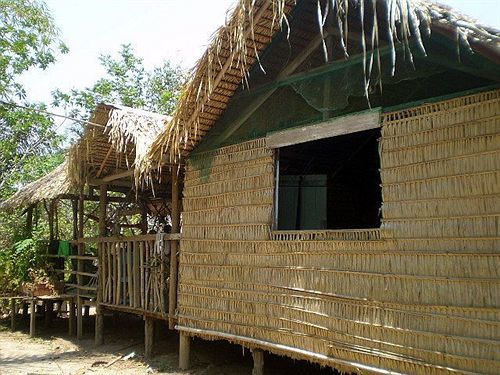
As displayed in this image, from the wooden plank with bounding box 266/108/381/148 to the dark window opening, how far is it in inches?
42.7

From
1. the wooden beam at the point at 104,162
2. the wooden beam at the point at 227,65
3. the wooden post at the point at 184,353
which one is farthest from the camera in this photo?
the wooden beam at the point at 104,162

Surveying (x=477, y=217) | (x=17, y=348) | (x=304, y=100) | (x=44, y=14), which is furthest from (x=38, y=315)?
(x=477, y=217)

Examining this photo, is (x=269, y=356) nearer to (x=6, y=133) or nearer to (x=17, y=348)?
(x=17, y=348)

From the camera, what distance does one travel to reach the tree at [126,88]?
54.2ft

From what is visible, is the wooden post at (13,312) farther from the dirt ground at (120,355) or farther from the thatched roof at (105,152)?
the thatched roof at (105,152)

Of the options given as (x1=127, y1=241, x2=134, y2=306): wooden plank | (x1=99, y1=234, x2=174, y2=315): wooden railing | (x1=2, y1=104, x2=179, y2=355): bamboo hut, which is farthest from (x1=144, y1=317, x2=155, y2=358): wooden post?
(x1=127, y1=241, x2=134, y2=306): wooden plank

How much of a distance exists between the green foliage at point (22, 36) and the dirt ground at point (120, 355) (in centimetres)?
505

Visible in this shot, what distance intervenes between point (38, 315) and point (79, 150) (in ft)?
17.6

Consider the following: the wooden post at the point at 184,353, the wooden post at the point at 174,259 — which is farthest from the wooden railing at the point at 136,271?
the wooden post at the point at 184,353

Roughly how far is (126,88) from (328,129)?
45.9 feet

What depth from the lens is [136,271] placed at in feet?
23.3

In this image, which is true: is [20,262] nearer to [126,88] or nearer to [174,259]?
[174,259]

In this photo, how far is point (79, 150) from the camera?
7582 millimetres

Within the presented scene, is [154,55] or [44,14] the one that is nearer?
[44,14]
